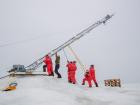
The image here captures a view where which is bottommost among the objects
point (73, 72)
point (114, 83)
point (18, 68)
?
point (114, 83)


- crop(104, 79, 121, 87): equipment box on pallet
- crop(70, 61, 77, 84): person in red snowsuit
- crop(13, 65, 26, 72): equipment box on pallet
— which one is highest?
crop(13, 65, 26, 72): equipment box on pallet

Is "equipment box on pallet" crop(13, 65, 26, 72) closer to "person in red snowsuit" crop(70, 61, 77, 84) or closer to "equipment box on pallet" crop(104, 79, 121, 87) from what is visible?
"person in red snowsuit" crop(70, 61, 77, 84)

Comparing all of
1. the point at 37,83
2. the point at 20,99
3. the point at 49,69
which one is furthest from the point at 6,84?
the point at 20,99

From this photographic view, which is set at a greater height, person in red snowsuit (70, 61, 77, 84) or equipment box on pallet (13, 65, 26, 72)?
equipment box on pallet (13, 65, 26, 72)

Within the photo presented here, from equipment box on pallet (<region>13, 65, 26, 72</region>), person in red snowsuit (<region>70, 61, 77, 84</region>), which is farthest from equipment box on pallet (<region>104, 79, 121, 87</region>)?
equipment box on pallet (<region>13, 65, 26, 72</region>)

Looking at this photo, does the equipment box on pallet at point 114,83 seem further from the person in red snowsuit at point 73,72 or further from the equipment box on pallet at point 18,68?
the equipment box on pallet at point 18,68

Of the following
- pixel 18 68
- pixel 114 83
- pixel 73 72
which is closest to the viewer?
pixel 73 72

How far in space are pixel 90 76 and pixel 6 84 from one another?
6.00 meters

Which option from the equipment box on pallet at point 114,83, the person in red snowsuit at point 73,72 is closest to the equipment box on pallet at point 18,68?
the person in red snowsuit at point 73,72

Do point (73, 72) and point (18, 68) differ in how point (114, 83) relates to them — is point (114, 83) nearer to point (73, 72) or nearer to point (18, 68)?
point (73, 72)

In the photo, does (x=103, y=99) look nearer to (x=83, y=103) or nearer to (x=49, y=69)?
(x=83, y=103)

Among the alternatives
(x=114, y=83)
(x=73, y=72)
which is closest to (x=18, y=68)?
(x=73, y=72)

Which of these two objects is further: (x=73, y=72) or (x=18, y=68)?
(x=18, y=68)

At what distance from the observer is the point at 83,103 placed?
1145 cm
